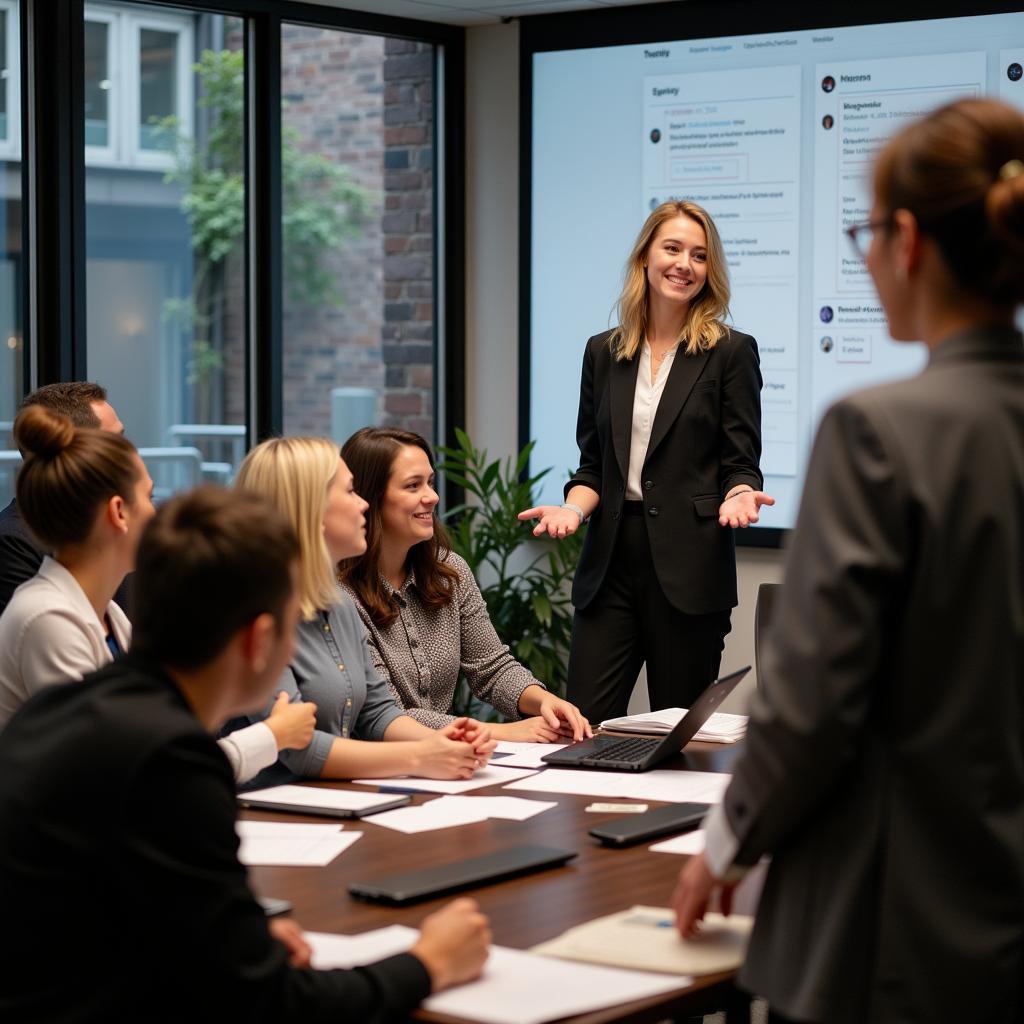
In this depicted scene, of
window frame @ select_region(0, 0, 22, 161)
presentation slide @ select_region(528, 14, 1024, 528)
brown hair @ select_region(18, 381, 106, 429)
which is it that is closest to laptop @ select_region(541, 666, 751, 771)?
brown hair @ select_region(18, 381, 106, 429)

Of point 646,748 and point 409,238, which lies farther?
point 409,238

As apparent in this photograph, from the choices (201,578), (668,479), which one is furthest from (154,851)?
(668,479)

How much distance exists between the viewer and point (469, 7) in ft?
18.2

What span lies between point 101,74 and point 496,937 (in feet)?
13.0

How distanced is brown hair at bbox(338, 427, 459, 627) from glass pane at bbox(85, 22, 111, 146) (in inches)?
81.9

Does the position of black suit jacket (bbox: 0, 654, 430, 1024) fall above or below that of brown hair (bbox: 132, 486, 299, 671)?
below

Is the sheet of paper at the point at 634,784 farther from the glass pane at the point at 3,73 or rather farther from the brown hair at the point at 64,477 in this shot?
the glass pane at the point at 3,73

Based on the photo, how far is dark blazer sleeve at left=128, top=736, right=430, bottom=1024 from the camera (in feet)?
4.60

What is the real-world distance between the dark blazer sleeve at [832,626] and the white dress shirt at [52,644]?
1.14m

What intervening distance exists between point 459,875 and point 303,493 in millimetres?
1038

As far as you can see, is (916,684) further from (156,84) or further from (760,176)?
(156,84)

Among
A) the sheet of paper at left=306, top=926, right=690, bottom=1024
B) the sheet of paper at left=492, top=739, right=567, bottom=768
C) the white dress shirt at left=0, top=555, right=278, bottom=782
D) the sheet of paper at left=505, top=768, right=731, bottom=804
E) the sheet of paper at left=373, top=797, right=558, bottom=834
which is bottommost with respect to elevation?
the sheet of paper at left=492, top=739, right=567, bottom=768

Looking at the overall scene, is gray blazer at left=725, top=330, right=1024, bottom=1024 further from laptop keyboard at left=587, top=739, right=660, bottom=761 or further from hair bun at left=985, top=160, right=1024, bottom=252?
laptop keyboard at left=587, top=739, right=660, bottom=761

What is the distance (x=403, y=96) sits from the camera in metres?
5.95
